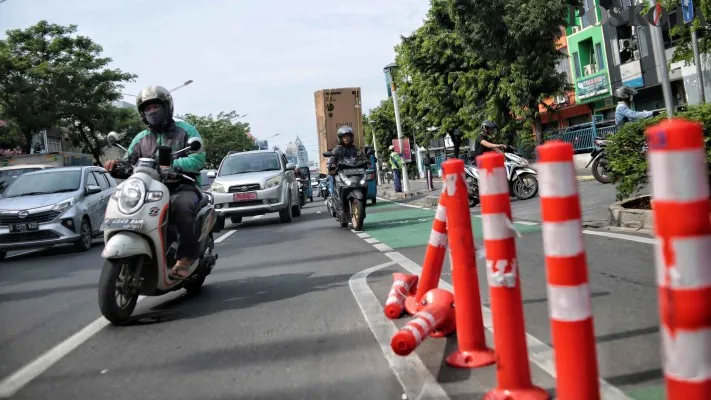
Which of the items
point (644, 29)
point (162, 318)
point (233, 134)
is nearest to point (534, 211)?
point (162, 318)

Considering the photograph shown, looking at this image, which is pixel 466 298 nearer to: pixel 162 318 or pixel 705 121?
pixel 162 318

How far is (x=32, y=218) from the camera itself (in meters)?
11.8

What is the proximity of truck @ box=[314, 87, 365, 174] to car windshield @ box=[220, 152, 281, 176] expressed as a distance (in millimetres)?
7646

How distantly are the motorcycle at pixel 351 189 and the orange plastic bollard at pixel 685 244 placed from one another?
9903 mm

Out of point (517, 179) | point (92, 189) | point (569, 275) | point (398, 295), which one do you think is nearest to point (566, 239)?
point (569, 275)

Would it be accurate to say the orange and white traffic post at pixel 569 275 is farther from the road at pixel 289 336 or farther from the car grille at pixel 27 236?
the car grille at pixel 27 236

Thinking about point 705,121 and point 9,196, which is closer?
point 705,121

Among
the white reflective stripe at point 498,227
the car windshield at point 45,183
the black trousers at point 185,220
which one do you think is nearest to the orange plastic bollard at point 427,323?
the white reflective stripe at point 498,227

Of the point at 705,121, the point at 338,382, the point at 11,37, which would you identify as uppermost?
the point at 11,37

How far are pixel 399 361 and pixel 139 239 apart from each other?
2.40 meters

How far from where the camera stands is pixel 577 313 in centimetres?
232

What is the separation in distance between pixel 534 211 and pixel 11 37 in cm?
3339

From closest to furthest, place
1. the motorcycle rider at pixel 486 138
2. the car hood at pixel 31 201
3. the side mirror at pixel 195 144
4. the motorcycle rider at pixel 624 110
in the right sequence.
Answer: the side mirror at pixel 195 144 < the car hood at pixel 31 201 < the motorcycle rider at pixel 624 110 < the motorcycle rider at pixel 486 138

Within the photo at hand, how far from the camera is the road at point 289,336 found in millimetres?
3373
